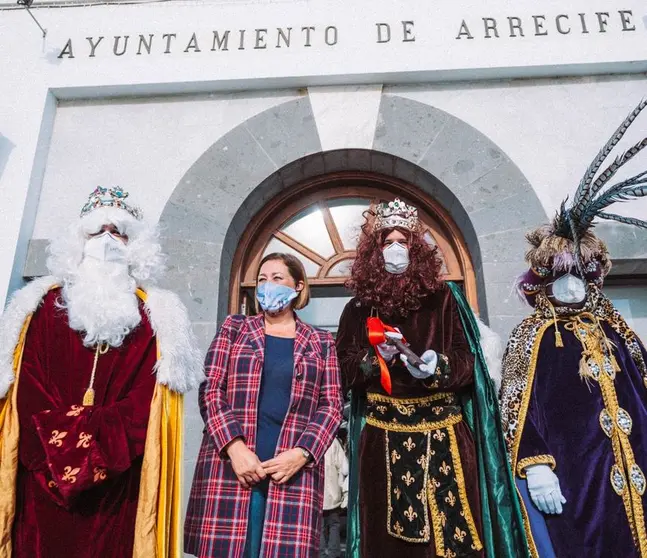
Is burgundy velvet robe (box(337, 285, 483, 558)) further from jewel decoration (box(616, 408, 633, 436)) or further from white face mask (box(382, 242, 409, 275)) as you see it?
jewel decoration (box(616, 408, 633, 436))

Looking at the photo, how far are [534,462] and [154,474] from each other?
4.92ft

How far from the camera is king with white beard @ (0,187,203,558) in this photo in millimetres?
1766

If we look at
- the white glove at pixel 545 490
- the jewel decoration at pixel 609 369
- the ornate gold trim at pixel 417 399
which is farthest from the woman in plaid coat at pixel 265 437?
the jewel decoration at pixel 609 369

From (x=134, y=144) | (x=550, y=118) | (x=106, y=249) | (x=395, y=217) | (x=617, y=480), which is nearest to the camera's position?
(x=617, y=480)

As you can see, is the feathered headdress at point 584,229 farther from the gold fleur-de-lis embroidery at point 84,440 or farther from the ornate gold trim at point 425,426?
the gold fleur-de-lis embroidery at point 84,440

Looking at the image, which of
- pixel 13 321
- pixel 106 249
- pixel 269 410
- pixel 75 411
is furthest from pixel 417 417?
pixel 13 321

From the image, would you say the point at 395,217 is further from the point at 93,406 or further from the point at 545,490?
the point at 93,406

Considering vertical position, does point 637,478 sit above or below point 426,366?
below

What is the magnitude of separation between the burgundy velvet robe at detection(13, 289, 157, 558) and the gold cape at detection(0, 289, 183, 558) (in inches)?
1.2

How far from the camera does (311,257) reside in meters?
3.98

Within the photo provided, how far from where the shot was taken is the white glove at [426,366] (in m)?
2.09

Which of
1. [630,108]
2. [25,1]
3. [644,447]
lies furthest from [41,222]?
[630,108]

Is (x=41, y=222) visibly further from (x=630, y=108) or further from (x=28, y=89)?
(x=630, y=108)

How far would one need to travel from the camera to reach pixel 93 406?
186 cm
